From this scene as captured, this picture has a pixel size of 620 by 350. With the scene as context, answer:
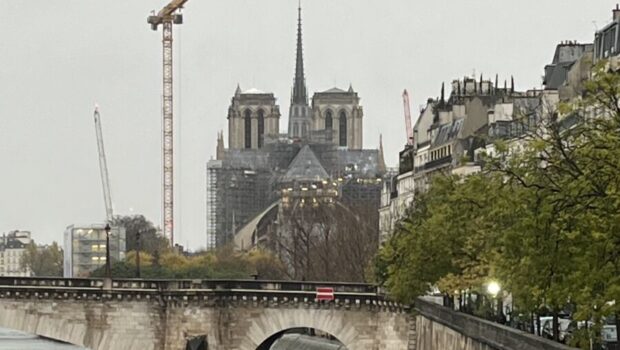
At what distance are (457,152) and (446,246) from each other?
44.0m

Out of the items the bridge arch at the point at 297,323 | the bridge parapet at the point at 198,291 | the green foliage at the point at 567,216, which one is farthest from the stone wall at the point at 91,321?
the green foliage at the point at 567,216

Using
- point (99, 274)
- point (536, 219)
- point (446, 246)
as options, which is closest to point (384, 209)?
point (99, 274)

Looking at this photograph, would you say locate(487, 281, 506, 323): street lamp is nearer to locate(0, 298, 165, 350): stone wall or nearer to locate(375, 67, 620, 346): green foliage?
locate(375, 67, 620, 346): green foliage

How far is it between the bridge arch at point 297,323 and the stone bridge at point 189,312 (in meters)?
0.04

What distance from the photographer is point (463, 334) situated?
5738 cm

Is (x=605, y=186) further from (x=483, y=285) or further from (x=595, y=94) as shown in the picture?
(x=483, y=285)

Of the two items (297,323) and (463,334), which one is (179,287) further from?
(463,334)

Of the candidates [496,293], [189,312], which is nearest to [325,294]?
[189,312]

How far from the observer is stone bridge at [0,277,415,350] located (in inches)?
3150

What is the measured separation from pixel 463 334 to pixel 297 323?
84.0 ft

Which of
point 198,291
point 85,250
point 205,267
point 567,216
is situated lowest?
point 198,291

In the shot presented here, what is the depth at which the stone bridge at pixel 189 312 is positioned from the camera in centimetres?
8000

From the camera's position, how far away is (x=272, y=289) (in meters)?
82.8

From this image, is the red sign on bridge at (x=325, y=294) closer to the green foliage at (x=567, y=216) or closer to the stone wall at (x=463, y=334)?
the stone wall at (x=463, y=334)
